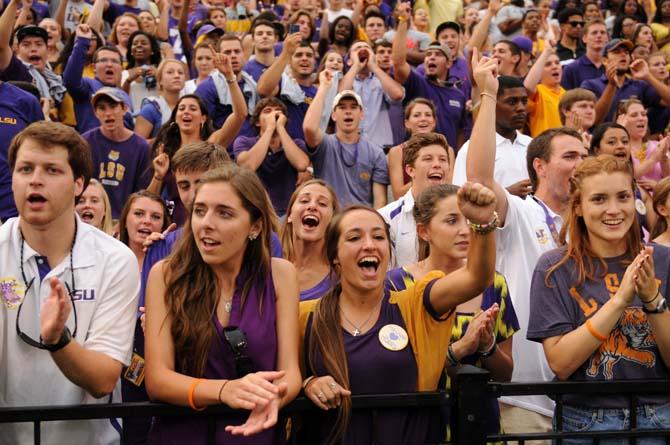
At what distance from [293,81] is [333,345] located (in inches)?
230

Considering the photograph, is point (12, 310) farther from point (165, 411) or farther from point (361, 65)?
point (361, 65)

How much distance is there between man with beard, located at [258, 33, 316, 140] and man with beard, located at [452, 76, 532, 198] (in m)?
2.45

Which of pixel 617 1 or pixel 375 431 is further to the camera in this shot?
pixel 617 1

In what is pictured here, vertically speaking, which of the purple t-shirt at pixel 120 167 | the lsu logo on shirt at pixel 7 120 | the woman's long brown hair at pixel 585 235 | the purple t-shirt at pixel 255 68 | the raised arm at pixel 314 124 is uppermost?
the purple t-shirt at pixel 255 68

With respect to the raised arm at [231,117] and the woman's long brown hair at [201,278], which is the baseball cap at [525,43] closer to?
the raised arm at [231,117]

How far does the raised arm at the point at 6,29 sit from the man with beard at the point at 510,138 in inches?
143

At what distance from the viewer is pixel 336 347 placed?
3168mm

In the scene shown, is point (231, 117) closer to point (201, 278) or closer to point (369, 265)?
point (369, 265)

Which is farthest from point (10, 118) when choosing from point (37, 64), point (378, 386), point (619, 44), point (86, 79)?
point (619, 44)

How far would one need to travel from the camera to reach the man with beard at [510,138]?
19.5 ft

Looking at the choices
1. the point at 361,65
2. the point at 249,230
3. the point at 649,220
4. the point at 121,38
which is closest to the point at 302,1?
the point at 121,38

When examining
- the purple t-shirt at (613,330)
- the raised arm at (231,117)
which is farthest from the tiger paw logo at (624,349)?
the raised arm at (231,117)

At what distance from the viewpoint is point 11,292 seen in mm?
A: 3033

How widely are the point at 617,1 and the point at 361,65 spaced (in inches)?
327
